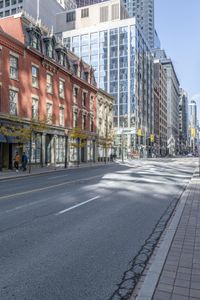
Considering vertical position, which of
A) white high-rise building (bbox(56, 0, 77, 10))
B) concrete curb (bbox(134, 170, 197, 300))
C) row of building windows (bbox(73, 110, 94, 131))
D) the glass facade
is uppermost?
white high-rise building (bbox(56, 0, 77, 10))

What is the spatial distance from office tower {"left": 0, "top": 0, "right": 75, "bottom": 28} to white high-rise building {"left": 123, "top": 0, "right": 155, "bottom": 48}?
101 meters

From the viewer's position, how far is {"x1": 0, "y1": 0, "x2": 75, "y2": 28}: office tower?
277 feet

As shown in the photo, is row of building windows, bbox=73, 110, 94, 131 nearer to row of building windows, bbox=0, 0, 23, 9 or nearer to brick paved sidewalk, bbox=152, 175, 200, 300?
brick paved sidewalk, bbox=152, 175, 200, 300

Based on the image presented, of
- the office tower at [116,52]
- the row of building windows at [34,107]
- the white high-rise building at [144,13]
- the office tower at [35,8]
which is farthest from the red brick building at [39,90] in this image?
the white high-rise building at [144,13]

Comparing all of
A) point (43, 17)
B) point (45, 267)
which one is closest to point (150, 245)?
point (45, 267)

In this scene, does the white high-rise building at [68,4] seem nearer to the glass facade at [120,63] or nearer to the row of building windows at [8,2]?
the row of building windows at [8,2]

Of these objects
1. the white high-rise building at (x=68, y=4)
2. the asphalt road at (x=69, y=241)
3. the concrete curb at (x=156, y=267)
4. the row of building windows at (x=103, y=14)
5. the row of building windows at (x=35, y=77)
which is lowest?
the asphalt road at (x=69, y=241)

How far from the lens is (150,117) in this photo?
105875mm

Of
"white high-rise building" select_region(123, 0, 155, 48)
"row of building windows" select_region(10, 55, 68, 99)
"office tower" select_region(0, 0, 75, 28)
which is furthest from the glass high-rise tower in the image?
"row of building windows" select_region(10, 55, 68, 99)

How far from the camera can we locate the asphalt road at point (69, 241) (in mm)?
4332

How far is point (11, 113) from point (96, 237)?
2452 cm

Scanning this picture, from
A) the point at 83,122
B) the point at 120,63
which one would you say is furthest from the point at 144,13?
the point at 83,122

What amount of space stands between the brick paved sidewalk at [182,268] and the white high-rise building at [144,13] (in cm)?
19612

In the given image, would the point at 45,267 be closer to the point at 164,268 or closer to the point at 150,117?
the point at 164,268
